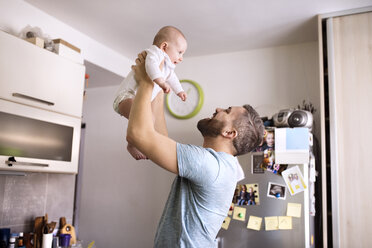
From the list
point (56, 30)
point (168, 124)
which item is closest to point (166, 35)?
point (56, 30)

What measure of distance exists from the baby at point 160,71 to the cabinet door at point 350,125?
5.61 ft

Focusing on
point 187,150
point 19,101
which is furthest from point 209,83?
point 187,150

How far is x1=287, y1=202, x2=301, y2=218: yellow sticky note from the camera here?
2598 mm

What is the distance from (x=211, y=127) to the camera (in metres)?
1.42

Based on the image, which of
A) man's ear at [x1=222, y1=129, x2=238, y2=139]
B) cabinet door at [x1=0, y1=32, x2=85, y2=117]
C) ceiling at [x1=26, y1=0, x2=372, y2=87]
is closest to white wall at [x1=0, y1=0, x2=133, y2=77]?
ceiling at [x1=26, y1=0, x2=372, y2=87]

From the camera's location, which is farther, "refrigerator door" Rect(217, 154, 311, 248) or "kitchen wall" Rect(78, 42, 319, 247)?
"kitchen wall" Rect(78, 42, 319, 247)

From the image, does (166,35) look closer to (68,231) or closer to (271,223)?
(271,223)

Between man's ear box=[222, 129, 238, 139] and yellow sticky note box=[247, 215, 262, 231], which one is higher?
man's ear box=[222, 129, 238, 139]

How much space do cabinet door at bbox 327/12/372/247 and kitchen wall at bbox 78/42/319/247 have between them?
547 millimetres

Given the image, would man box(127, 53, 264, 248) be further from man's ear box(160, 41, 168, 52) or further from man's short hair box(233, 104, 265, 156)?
man's ear box(160, 41, 168, 52)

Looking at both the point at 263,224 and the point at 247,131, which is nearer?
the point at 247,131

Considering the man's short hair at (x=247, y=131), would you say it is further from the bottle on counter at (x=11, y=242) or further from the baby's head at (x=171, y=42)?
the bottle on counter at (x=11, y=242)

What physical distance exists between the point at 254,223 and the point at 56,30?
219 centimetres

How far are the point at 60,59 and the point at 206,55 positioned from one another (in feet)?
5.53
